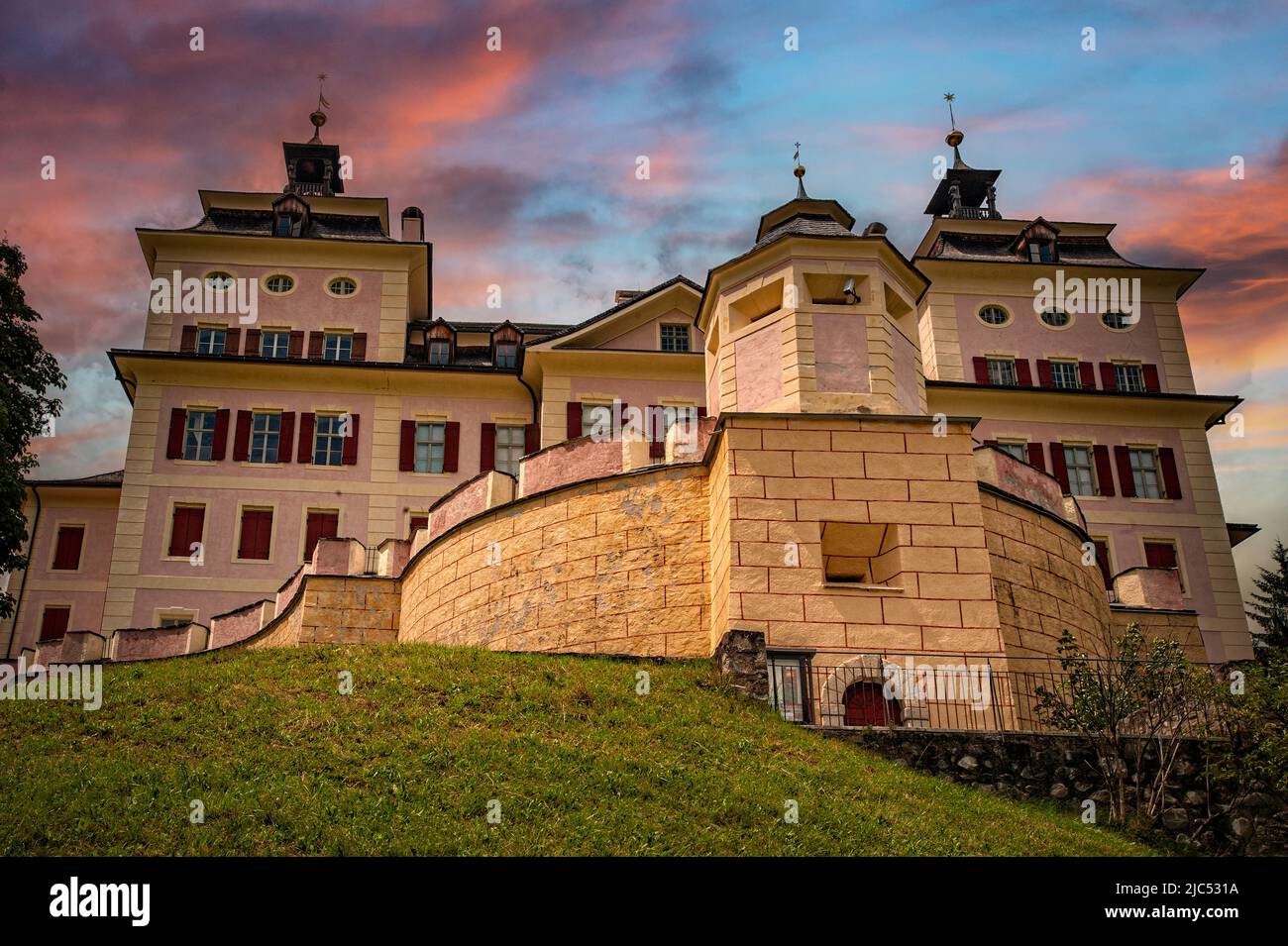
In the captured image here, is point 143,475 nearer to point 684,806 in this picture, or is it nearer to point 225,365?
point 225,365

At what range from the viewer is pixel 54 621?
38906 millimetres

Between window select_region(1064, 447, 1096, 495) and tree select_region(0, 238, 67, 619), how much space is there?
28366 mm

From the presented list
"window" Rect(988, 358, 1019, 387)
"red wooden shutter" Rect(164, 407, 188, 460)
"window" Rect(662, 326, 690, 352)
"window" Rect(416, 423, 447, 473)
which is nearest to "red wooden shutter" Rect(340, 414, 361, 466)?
"window" Rect(416, 423, 447, 473)

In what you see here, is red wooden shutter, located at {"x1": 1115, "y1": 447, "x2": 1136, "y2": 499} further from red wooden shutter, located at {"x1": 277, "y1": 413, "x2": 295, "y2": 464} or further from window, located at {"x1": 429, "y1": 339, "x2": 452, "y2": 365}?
red wooden shutter, located at {"x1": 277, "y1": 413, "x2": 295, "y2": 464}

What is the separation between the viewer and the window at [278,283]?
39.4 metres

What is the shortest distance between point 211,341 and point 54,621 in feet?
33.1

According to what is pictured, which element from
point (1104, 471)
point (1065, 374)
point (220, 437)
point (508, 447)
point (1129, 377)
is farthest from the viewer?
point (1129, 377)

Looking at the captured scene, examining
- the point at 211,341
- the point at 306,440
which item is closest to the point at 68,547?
the point at 211,341

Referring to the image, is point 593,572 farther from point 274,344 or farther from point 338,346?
point 274,344

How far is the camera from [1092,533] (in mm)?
37438

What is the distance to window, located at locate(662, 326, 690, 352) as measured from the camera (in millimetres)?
38719

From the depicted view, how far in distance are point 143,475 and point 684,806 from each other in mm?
28009
